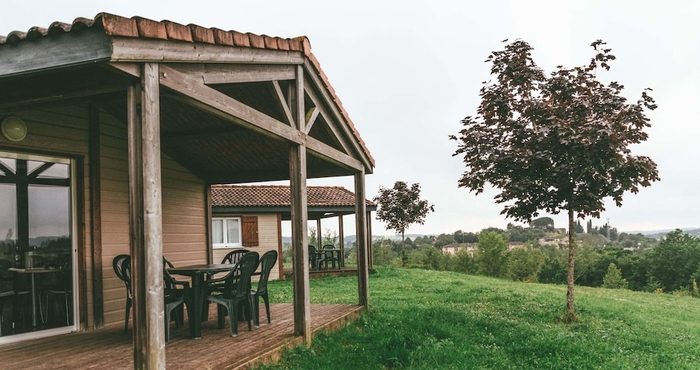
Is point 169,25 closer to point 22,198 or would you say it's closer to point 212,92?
point 212,92

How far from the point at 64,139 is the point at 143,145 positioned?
134 inches

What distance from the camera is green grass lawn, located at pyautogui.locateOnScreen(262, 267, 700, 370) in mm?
5371

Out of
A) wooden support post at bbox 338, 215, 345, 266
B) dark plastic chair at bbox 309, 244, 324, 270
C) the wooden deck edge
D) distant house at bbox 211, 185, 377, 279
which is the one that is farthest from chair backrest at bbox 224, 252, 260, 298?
wooden support post at bbox 338, 215, 345, 266

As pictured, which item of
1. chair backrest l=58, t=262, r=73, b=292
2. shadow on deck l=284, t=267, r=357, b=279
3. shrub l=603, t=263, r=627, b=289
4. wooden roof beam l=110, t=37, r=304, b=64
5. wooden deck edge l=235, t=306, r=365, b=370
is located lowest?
shrub l=603, t=263, r=627, b=289

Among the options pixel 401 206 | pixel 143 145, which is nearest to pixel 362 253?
pixel 143 145

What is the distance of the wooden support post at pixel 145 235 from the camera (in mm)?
3166

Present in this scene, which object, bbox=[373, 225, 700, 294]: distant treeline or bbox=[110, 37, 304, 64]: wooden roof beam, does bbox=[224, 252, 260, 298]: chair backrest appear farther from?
bbox=[373, 225, 700, 294]: distant treeline

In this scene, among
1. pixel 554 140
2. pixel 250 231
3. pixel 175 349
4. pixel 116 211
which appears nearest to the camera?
pixel 175 349

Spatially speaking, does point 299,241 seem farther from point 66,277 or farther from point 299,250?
point 66,277

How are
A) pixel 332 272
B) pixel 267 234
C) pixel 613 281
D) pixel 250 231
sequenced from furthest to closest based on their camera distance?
1. pixel 613 281
2. pixel 332 272
3. pixel 267 234
4. pixel 250 231

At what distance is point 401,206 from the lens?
23.4 m

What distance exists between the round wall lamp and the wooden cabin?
A: 0.04 feet

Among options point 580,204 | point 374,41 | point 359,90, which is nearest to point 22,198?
point 580,204

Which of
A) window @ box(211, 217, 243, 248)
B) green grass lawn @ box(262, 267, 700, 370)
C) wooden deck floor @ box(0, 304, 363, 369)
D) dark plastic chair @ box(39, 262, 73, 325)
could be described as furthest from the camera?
window @ box(211, 217, 243, 248)
